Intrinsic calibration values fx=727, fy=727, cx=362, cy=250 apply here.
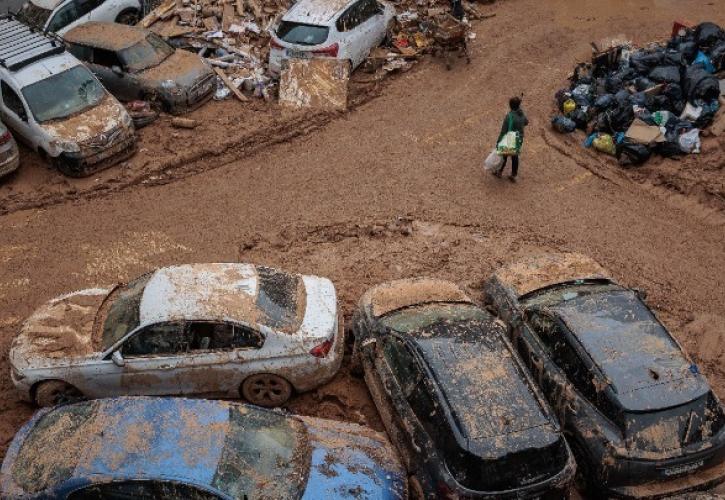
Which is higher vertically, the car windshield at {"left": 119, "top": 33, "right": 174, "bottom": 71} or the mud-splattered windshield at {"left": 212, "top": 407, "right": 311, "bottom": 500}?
the car windshield at {"left": 119, "top": 33, "right": 174, "bottom": 71}

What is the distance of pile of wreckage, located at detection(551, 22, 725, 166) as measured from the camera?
1271cm

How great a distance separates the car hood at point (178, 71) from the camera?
13.6 metres

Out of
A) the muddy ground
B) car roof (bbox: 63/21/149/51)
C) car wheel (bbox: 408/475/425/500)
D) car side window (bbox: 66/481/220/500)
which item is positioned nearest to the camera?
car side window (bbox: 66/481/220/500)

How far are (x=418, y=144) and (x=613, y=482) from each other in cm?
735

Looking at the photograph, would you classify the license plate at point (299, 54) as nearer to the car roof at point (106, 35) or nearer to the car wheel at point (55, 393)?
the car roof at point (106, 35)

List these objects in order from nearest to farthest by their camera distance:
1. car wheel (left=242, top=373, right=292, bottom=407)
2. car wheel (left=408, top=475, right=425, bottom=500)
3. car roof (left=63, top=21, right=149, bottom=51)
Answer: car wheel (left=408, top=475, right=425, bottom=500)
car wheel (left=242, top=373, right=292, bottom=407)
car roof (left=63, top=21, right=149, bottom=51)

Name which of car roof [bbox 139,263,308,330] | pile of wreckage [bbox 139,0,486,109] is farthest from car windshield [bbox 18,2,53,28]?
car roof [bbox 139,263,308,330]

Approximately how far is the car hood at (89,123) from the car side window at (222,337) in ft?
18.0

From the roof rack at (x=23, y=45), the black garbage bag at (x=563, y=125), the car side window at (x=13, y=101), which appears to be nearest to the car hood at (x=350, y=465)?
the black garbage bag at (x=563, y=125)

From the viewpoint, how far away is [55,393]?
8.16 metres

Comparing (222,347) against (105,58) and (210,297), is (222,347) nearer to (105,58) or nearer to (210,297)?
(210,297)

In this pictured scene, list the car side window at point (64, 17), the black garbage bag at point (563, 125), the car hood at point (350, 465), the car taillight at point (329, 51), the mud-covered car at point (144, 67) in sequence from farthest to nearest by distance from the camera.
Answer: the car side window at point (64, 17) → the car taillight at point (329, 51) → the mud-covered car at point (144, 67) → the black garbage bag at point (563, 125) → the car hood at point (350, 465)

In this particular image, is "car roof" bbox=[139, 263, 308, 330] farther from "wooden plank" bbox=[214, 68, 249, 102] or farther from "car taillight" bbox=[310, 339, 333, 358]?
"wooden plank" bbox=[214, 68, 249, 102]

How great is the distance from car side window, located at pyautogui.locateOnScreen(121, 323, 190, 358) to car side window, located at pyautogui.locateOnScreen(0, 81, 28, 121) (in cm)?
628
